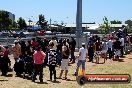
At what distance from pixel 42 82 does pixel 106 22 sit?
210 feet

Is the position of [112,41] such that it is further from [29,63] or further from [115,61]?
[29,63]

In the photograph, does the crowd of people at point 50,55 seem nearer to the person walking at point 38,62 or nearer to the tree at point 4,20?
the person walking at point 38,62

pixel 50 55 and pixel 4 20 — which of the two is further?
pixel 4 20

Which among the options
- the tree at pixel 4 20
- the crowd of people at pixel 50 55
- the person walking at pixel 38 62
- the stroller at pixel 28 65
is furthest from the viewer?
the tree at pixel 4 20

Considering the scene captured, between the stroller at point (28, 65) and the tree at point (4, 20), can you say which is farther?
the tree at point (4, 20)

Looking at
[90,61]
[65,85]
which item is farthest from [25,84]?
[90,61]

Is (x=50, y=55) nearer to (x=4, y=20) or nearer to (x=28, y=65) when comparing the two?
(x=28, y=65)

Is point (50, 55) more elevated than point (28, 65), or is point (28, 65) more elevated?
point (50, 55)

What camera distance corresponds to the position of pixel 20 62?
21547 millimetres

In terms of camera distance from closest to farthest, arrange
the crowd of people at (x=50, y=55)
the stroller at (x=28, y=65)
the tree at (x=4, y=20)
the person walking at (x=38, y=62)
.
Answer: the person walking at (x=38, y=62) → the crowd of people at (x=50, y=55) → the stroller at (x=28, y=65) → the tree at (x=4, y=20)

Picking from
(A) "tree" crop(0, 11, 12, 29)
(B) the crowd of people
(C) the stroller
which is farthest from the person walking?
(A) "tree" crop(0, 11, 12, 29)

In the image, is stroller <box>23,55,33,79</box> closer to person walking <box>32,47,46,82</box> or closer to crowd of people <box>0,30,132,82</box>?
crowd of people <box>0,30,132,82</box>

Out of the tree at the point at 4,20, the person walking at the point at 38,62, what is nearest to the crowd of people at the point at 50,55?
the person walking at the point at 38,62

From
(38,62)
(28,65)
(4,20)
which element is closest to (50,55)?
(38,62)
